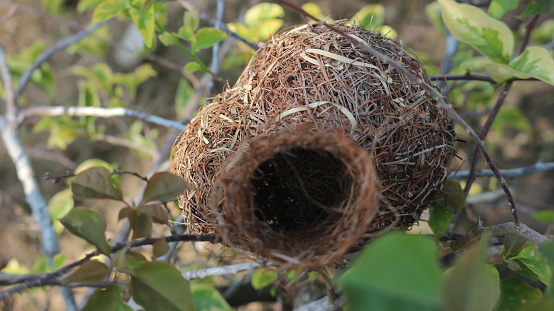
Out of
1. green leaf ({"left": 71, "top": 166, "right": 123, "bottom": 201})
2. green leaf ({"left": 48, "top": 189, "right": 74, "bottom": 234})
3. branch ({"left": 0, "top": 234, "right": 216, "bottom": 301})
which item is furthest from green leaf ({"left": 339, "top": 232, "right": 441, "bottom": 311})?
green leaf ({"left": 48, "top": 189, "right": 74, "bottom": 234})

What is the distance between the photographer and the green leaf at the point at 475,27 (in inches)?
25.5

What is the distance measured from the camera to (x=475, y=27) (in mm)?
655

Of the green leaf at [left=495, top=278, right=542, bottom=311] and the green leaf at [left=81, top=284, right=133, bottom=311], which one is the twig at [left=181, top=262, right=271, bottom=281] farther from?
the green leaf at [left=495, top=278, right=542, bottom=311]

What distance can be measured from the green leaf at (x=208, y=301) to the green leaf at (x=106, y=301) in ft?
1.48

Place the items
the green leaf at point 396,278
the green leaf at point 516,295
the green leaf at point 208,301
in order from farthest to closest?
the green leaf at point 208,301 → the green leaf at point 516,295 → the green leaf at point 396,278

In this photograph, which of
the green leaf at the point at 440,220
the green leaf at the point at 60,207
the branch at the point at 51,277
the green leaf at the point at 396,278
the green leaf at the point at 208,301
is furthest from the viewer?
the green leaf at the point at 60,207

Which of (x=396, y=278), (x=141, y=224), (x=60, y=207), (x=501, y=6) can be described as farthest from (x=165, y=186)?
(x=60, y=207)

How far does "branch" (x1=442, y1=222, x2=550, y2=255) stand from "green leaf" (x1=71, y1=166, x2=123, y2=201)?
1.57 ft

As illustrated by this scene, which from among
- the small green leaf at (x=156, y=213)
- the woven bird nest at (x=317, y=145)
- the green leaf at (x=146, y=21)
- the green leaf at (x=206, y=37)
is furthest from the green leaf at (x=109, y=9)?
the small green leaf at (x=156, y=213)

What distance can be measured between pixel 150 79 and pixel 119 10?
1348 mm

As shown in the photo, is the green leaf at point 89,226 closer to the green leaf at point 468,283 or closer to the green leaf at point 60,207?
the green leaf at point 468,283

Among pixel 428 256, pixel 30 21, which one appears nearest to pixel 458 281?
pixel 428 256

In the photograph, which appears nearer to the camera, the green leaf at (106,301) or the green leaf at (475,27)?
the green leaf at (106,301)

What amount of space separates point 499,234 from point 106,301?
0.53 m
